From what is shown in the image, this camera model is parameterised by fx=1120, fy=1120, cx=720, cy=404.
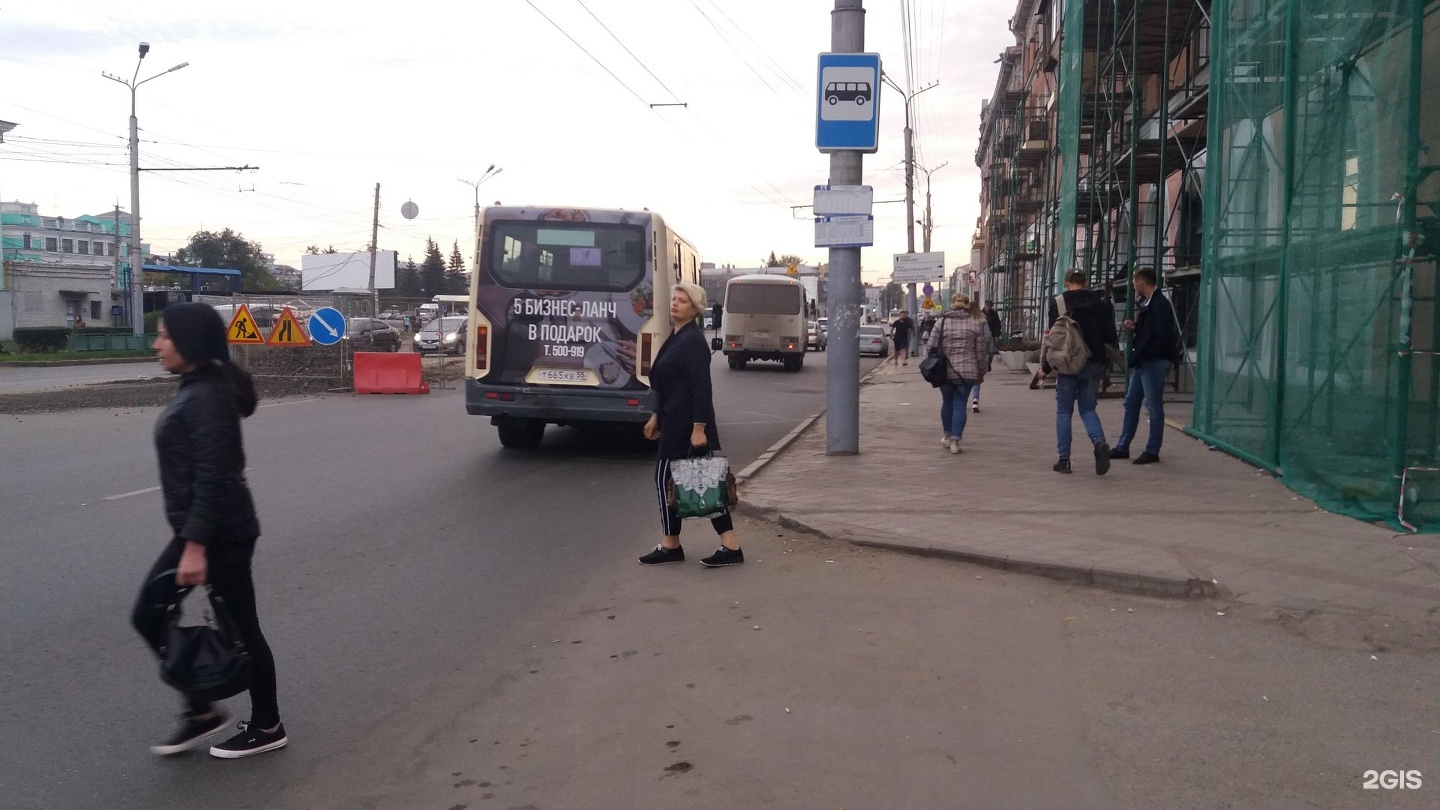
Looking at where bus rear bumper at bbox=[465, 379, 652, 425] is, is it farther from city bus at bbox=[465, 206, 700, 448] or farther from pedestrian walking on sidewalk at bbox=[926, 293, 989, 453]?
pedestrian walking on sidewalk at bbox=[926, 293, 989, 453]

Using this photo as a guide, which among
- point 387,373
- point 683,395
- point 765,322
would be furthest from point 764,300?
point 683,395

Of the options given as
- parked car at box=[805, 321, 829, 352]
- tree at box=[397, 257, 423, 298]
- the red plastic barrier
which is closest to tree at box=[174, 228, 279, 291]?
tree at box=[397, 257, 423, 298]

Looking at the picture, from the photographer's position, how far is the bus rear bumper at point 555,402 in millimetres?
12039

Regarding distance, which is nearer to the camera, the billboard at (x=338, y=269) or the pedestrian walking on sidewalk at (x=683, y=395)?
the pedestrian walking on sidewalk at (x=683, y=395)

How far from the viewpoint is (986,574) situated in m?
6.59

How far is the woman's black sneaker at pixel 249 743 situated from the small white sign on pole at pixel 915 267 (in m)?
30.6

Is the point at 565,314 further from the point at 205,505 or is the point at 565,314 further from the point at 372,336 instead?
the point at 372,336

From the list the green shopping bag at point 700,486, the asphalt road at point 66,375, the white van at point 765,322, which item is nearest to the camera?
the green shopping bag at point 700,486

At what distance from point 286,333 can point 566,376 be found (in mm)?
10020

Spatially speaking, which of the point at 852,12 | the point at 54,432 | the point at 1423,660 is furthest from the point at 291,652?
the point at 54,432

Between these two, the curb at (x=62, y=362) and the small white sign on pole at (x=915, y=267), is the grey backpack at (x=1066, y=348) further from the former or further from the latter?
the curb at (x=62, y=362)

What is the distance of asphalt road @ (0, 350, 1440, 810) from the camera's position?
3775 mm

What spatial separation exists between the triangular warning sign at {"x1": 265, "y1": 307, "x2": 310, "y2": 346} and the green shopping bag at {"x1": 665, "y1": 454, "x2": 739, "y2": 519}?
49.6 feet

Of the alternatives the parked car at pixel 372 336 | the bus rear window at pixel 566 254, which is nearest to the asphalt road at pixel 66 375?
the parked car at pixel 372 336
